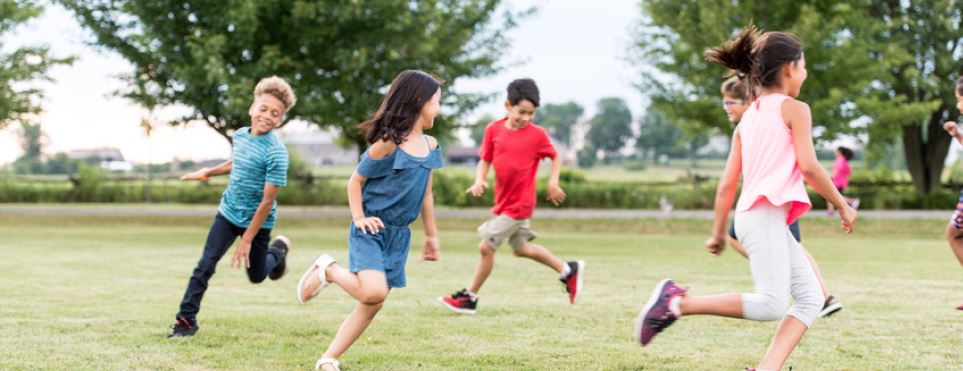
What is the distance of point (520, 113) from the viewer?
8062 mm

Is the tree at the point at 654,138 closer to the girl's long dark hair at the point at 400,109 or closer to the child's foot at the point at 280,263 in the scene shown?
the child's foot at the point at 280,263

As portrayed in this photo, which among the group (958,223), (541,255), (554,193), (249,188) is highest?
(249,188)

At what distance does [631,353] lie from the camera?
239 inches

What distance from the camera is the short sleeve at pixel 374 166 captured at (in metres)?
5.31

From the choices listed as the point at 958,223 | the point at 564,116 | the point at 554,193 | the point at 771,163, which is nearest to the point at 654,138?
the point at 564,116

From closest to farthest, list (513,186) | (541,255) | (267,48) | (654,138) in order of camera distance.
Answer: (513,186) < (541,255) < (267,48) < (654,138)

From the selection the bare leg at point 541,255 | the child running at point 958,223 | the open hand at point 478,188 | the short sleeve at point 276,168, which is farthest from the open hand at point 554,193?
the child running at point 958,223

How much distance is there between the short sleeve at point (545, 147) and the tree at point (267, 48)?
12.7 metres

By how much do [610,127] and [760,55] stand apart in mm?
105371

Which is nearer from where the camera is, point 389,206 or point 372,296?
point 372,296

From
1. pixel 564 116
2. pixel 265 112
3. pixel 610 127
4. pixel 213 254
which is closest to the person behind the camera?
pixel 265 112

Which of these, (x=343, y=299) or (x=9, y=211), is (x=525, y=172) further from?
(x=9, y=211)

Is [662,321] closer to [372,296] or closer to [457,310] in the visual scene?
[372,296]

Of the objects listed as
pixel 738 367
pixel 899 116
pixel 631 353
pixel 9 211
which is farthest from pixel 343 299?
pixel 9 211
